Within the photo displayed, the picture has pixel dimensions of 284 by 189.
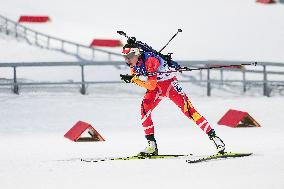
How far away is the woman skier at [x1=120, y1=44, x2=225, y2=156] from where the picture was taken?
372 inches

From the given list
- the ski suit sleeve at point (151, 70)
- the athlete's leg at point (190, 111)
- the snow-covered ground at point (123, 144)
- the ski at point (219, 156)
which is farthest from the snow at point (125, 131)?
the ski suit sleeve at point (151, 70)

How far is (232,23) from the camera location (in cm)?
3872

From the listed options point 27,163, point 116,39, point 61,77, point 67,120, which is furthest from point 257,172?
point 116,39

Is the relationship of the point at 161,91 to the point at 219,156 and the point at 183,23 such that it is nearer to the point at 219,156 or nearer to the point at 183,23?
the point at 219,156

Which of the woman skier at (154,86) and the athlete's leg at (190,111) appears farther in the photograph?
the athlete's leg at (190,111)

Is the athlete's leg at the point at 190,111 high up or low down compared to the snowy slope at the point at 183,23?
down

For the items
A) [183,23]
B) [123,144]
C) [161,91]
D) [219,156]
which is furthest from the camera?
[183,23]

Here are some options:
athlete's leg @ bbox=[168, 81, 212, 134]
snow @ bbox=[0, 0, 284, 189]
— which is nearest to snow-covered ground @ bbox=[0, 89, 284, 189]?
snow @ bbox=[0, 0, 284, 189]

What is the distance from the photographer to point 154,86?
31.1ft

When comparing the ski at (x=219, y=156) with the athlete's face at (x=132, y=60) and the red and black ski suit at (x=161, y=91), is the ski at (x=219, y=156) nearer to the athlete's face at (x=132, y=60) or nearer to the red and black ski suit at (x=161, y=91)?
the red and black ski suit at (x=161, y=91)

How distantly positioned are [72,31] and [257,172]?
3078 centimetres

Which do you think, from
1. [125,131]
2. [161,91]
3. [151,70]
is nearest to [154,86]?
[151,70]

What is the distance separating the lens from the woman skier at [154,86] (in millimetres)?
9445

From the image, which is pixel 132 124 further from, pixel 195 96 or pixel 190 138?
pixel 195 96
